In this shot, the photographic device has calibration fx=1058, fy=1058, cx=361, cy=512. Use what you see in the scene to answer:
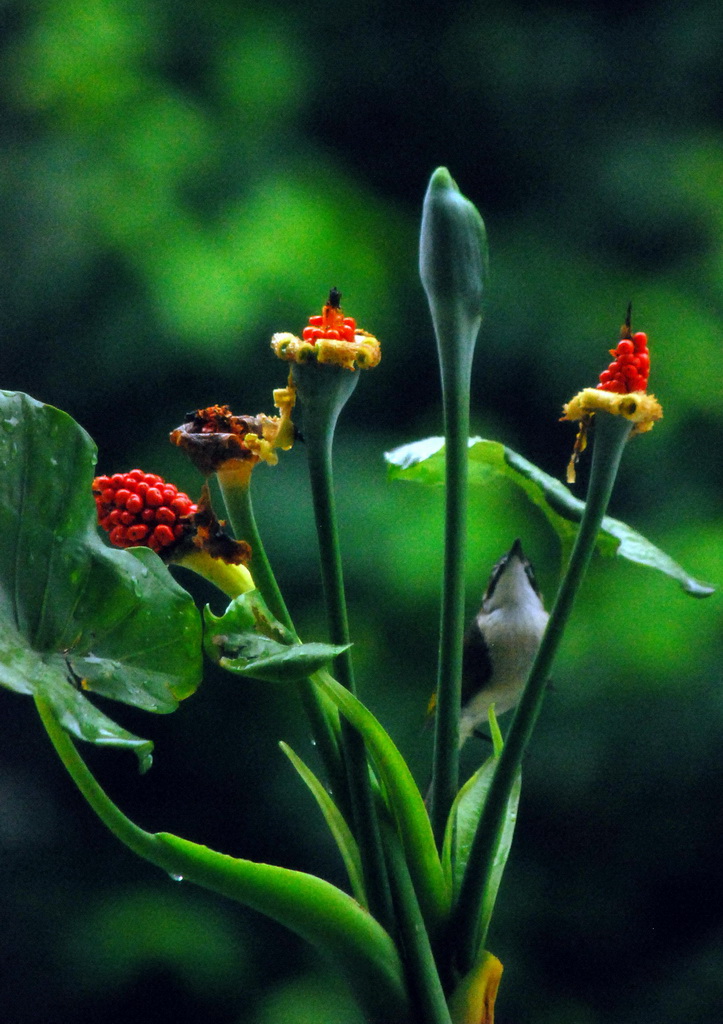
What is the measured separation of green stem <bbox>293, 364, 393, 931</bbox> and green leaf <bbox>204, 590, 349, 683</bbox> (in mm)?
23

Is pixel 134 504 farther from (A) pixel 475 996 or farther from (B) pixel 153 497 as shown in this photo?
(A) pixel 475 996

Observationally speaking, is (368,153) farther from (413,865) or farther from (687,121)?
(413,865)

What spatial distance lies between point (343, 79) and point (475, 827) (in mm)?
646

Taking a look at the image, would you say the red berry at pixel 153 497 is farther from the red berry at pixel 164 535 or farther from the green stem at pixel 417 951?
the green stem at pixel 417 951

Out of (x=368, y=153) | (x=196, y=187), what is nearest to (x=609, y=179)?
(x=368, y=153)

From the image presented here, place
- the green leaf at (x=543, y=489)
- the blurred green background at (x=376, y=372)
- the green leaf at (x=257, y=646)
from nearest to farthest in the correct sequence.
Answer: the green leaf at (x=257, y=646) < the green leaf at (x=543, y=489) < the blurred green background at (x=376, y=372)

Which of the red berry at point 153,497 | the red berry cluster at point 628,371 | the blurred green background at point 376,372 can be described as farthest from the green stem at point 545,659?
the blurred green background at point 376,372

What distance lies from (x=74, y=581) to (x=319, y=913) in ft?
0.35

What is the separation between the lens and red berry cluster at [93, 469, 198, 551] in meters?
0.29

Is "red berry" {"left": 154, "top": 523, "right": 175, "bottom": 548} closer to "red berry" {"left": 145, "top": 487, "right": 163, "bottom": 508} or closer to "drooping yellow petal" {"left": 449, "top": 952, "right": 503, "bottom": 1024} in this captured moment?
"red berry" {"left": 145, "top": 487, "right": 163, "bottom": 508}

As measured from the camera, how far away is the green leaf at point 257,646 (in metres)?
0.24

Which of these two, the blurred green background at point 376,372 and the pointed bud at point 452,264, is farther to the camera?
the blurred green background at point 376,372

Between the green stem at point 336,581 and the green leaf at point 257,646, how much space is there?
2 cm

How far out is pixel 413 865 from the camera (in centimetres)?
29
